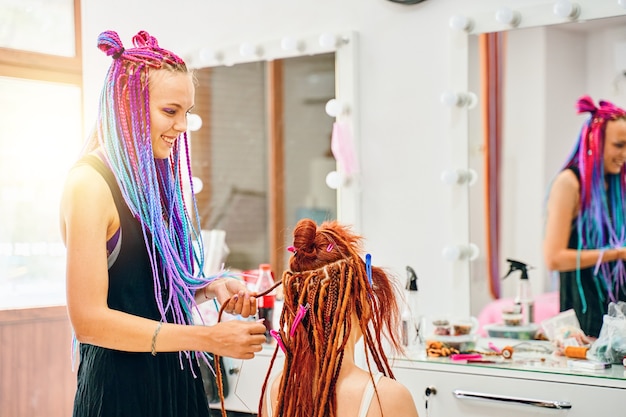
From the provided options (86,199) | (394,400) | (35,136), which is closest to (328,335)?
(394,400)

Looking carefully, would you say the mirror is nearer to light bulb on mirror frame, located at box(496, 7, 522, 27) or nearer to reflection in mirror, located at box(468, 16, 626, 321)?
reflection in mirror, located at box(468, 16, 626, 321)

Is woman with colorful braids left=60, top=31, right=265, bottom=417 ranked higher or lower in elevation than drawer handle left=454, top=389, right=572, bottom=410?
higher

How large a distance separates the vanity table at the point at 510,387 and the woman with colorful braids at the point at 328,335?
1.71 feet

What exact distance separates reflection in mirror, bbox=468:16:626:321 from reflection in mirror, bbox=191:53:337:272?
618 mm

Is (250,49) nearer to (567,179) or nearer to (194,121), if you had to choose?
(194,121)

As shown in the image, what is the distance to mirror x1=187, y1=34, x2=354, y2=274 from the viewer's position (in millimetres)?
2730

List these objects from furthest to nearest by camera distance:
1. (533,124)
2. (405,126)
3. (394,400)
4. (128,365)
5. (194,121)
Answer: (194,121), (405,126), (533,124), (128,365), (394,400)

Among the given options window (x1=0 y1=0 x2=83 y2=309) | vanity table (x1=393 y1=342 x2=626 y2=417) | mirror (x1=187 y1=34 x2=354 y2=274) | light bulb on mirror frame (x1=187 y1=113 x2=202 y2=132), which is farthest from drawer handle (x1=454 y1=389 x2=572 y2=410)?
window (x1=0 y1=0 x2=83 y2=309)

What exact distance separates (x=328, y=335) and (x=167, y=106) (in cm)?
60

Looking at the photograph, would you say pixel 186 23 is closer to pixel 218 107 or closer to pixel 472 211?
pixel 218 107

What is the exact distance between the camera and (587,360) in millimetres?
2021

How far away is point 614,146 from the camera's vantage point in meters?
2.18

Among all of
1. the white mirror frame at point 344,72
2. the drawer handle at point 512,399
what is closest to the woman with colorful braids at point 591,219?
the drawer handle at point 512,399

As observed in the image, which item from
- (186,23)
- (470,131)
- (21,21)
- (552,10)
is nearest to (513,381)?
(470,131)
